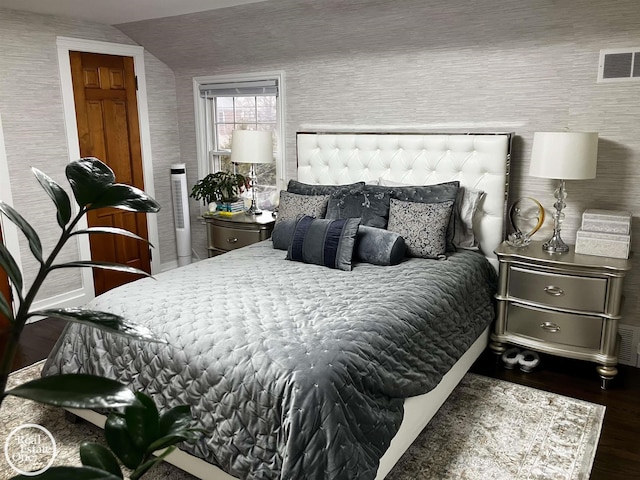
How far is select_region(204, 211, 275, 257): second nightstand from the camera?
4355 mm

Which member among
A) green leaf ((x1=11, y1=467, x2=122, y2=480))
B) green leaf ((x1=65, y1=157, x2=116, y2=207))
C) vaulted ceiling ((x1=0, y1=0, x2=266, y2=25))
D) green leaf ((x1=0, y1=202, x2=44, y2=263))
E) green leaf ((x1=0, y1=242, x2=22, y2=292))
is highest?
vaulted ceiling ((x1=0, y1=0, x2=266, y2=25))

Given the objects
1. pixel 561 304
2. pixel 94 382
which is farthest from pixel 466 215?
pixel 94 382

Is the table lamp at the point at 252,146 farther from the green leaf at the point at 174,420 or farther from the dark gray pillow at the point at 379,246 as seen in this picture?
the green leaf at the point at 174,420

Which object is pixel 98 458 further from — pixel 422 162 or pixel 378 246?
pixel 422 162

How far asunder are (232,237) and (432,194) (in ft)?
5.83

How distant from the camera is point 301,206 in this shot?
3.89 meters

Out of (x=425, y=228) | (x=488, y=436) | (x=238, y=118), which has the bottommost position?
(x=488, y=436)

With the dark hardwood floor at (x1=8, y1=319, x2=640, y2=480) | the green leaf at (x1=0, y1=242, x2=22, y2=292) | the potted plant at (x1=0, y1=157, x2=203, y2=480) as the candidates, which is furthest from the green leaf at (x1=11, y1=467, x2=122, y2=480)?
the dark hardwood floor at (x1=8, y1=319, x2=640, y2=480)

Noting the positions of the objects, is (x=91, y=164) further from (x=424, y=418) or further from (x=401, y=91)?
(x=401, y=91)

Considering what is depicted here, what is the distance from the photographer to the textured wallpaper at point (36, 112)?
3.99 m

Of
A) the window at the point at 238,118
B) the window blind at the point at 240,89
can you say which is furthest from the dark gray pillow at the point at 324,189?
the window blind at the point at 240,89

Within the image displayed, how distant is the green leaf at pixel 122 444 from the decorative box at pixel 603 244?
3.05 m

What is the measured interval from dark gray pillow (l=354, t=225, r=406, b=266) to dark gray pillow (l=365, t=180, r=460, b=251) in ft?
1.19

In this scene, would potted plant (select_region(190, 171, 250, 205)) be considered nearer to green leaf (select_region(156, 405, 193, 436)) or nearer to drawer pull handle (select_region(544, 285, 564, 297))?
drawer pull handle (select_region(544, 285, 564, 297))
